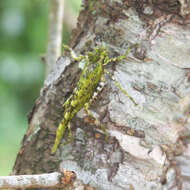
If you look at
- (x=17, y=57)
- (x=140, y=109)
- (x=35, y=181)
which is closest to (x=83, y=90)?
(x=140, y=109)

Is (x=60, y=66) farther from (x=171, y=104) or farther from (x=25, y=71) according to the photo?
(x=25, y=71)

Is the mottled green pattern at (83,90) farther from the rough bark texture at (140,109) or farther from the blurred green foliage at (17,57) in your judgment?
the blurred green foliage at (17,57)

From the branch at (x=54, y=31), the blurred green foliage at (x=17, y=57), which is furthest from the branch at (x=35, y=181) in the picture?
the blurred green foliage at (x=17, y=57)

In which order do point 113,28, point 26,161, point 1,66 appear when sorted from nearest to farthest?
point 113,28 < point 26,161 < point 1,66

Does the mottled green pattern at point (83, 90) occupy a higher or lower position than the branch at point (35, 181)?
higher

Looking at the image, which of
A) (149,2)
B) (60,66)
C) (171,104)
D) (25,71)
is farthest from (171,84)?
(25,71)

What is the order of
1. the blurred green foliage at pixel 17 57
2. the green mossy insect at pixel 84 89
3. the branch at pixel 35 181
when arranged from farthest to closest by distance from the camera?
the blurred green foliage at pixel 17 57, the green mossy insect at pixel 84 89, the branch at pixel 35 181

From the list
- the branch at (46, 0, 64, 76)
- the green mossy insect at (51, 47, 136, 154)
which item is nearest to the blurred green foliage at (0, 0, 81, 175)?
the branch at (46, 0, 64, 76)

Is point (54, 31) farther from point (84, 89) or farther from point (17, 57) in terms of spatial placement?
point (17, 57)
